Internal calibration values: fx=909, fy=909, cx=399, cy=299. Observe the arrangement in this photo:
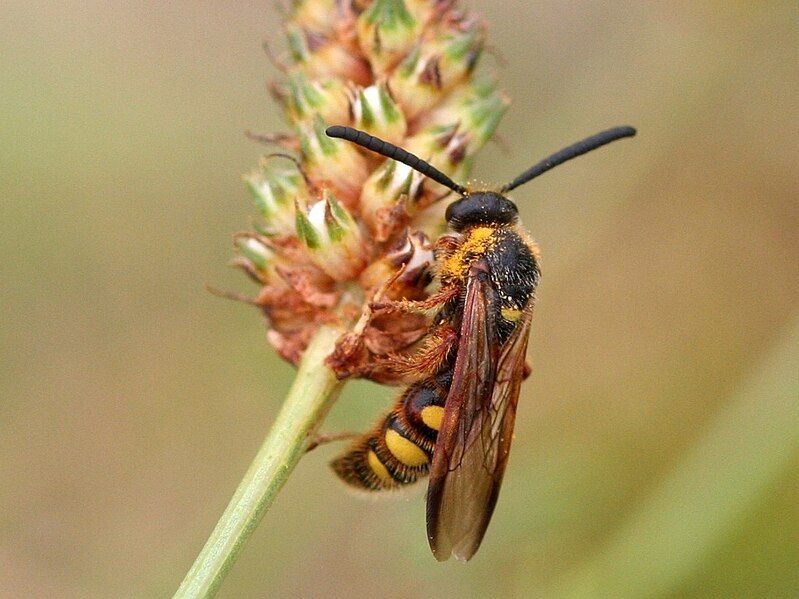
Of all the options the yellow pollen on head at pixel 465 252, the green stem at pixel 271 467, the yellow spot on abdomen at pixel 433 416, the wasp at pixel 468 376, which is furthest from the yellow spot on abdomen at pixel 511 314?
the green stem at pixel 271 467

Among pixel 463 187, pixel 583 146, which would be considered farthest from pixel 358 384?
pixel 583 146

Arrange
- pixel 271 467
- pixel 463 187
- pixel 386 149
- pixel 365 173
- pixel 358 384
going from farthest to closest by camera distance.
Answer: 1. pixel 358 384
2. pixel 463 187
3. pixel 365 173
4. pixel 386 149
5. pixel 271 467

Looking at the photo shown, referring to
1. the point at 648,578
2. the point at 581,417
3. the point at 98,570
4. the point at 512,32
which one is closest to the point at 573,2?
the point at 512,32

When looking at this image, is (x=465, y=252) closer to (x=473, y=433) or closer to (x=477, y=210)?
(x=477, y=210)

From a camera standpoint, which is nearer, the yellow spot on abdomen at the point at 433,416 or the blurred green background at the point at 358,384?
the yellow spot on abdomen at the point at 433,416

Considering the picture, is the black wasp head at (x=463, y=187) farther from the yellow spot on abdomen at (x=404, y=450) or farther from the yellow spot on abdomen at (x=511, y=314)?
the yellow spot on abdomen at (x=404, y=450)

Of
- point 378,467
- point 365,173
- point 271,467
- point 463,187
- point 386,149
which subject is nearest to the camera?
point 271,467

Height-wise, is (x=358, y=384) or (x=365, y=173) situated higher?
(x=365, y=173)

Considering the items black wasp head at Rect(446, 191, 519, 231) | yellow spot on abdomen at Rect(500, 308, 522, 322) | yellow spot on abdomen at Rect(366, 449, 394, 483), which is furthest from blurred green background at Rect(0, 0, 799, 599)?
black wasp head at Rect(446, 191, 519, 231)
